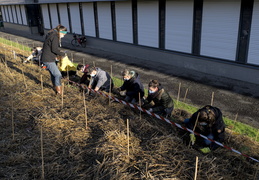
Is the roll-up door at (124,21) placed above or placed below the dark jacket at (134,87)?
above

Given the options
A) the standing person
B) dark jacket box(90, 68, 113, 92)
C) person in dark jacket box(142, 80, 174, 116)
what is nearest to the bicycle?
dark jacket box(90, 68, 113, 92)

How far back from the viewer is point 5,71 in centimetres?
855

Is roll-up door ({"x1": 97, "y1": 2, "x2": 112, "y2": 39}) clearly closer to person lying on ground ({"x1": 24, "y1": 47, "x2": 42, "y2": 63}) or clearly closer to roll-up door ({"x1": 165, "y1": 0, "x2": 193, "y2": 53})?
roll-up door ({"x1": 165, "y1": 0, "x2": 193, "y2": 53})

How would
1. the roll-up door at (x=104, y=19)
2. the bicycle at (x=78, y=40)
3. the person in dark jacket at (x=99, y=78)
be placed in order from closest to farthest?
the person in dark jacket at (x=99, y=78) < the roll-up door at (x=104, y=19) < the bicycle at (x=78, y=40)

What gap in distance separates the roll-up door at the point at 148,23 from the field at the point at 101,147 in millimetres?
6770

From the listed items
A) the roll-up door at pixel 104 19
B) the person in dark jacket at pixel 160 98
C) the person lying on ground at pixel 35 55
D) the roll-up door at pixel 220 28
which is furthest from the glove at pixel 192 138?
the roll-up door at pixel 104 19

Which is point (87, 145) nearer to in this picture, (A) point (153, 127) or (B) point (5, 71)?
(A) point (153, 127)

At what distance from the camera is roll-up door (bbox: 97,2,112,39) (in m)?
14.4

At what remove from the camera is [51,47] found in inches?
238

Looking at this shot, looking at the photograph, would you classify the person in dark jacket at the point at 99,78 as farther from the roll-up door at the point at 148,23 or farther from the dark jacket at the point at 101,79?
the roll-up door at the point at 148,23

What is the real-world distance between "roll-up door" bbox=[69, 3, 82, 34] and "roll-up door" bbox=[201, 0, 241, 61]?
10675 millimetres

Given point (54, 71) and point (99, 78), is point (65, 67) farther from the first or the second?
point (99, 78)

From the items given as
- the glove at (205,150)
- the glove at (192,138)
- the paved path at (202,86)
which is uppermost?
the glove at (192,138)

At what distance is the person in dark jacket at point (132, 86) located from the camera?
20.2 feet
